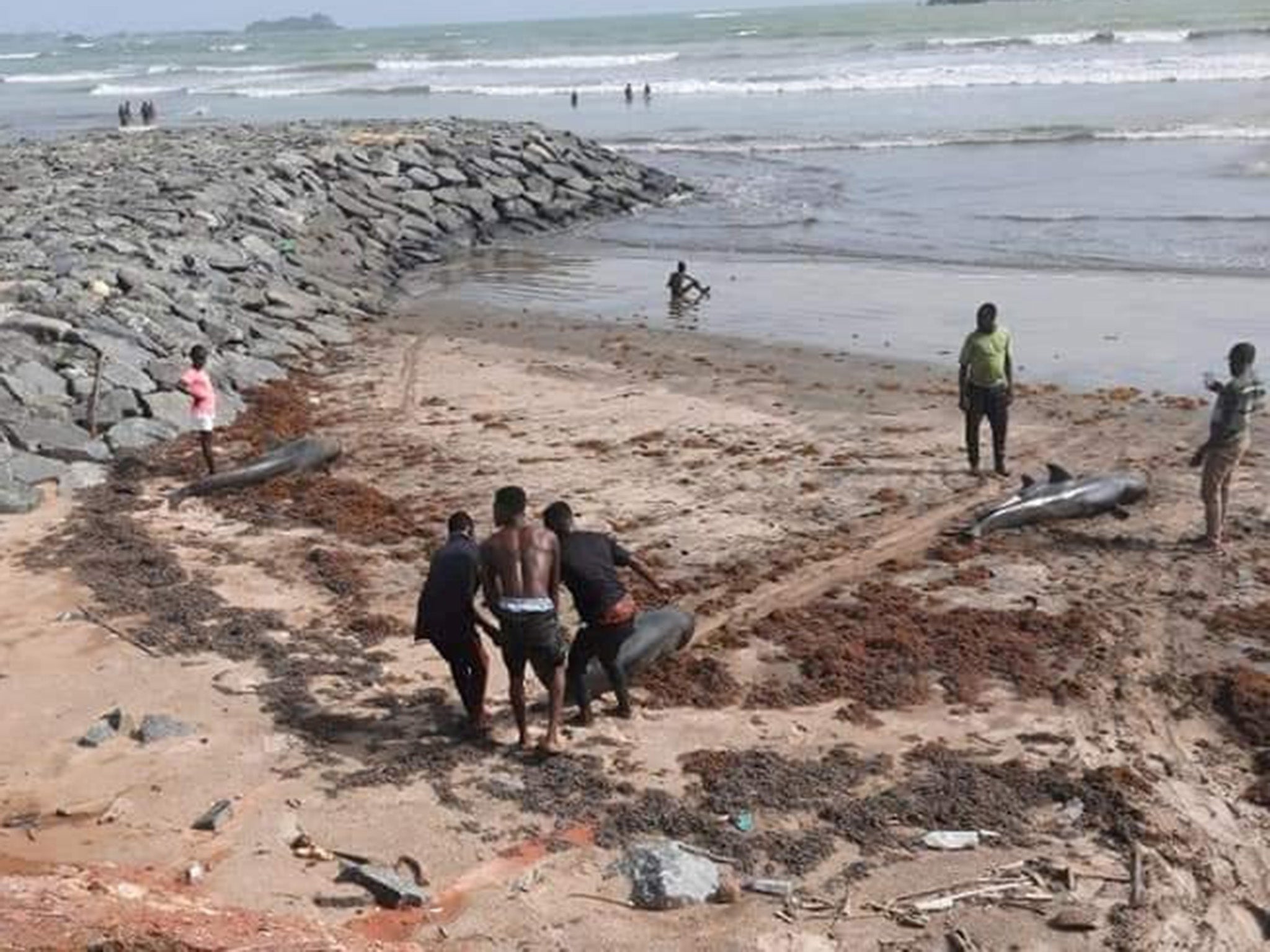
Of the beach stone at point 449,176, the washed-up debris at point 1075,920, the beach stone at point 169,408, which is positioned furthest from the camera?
the beach stone at point 449,176

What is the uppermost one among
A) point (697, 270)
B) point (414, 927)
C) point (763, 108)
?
point (763, 108)

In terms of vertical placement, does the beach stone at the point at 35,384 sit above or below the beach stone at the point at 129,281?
below

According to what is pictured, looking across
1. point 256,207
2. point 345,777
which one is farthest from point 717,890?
point 256,207

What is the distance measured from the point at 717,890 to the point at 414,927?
1.51m

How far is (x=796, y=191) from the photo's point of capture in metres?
35.2

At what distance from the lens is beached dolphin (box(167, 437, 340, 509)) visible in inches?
525

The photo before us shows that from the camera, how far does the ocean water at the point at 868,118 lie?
26281 millimetres

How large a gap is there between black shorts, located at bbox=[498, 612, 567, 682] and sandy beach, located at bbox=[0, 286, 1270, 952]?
59 centimetres

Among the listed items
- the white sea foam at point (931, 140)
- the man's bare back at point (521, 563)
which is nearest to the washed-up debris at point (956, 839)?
the man's bare back at point (521, 563)

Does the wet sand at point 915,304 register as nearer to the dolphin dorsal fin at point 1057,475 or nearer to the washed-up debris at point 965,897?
the dolphin dorsal fin at point 1057,475

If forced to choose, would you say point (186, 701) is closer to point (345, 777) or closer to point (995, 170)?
point (345, 777)

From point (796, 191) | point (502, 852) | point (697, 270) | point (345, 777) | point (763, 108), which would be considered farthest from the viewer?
point (763, 108)

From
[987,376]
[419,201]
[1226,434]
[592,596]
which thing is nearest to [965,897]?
[592,596]

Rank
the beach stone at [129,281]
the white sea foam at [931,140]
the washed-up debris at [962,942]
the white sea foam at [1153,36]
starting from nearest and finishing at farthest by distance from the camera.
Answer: the washed-up debris at [962,942] < the beach stone at [129,281] < the white sea foam at [931,140] < the white sea foam at [1153,36]
